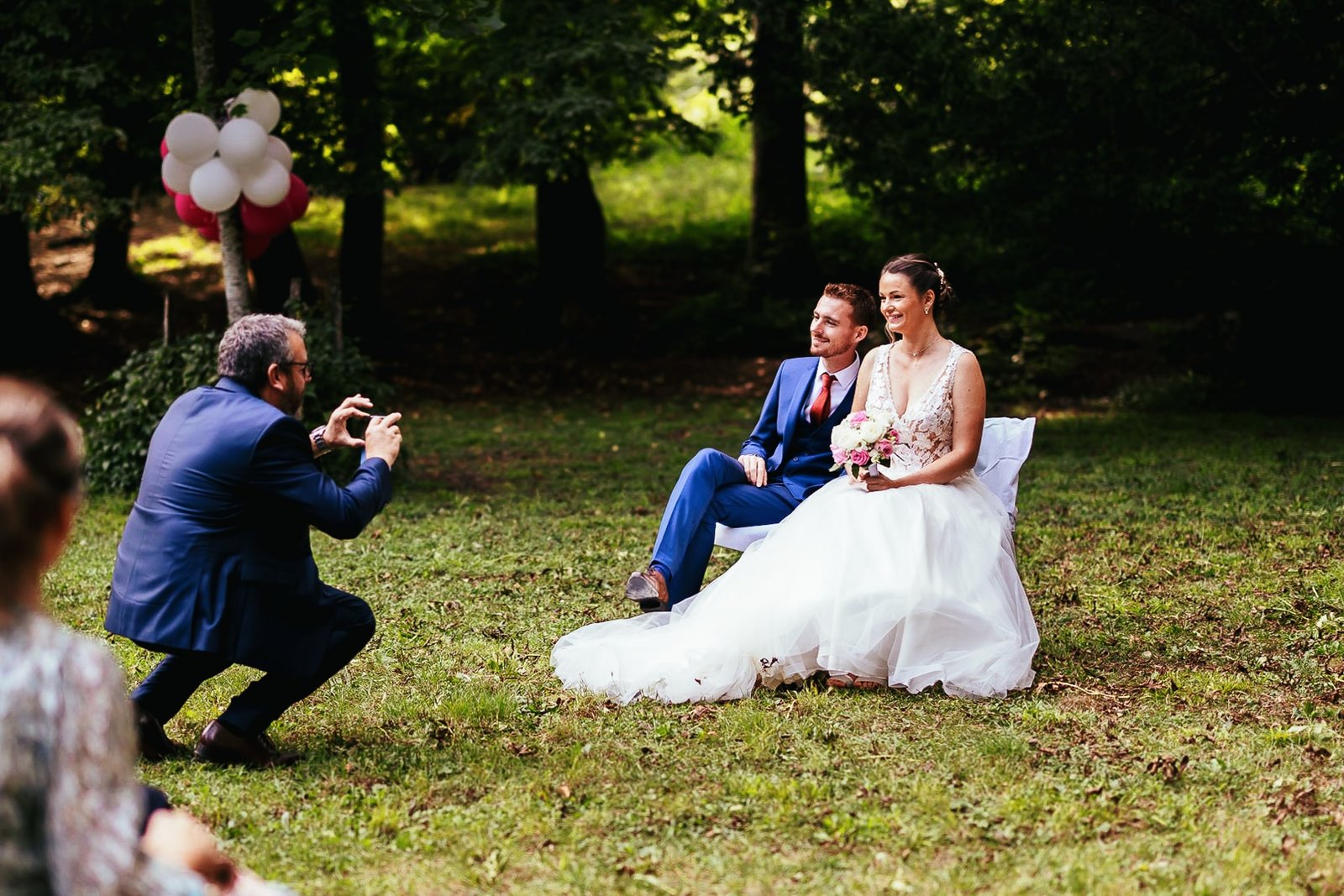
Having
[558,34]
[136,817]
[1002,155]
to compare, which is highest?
[558,34]

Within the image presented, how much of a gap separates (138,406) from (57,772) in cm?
892

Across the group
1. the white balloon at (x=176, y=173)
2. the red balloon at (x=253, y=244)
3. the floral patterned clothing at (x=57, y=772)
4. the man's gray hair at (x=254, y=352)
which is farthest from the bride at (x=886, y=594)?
the red balloon at (x=253, y=244)

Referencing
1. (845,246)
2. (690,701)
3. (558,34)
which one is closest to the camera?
(690,701)

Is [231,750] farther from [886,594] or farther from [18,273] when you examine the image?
[18,273]

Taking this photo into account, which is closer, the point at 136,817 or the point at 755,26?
the point at 136,817

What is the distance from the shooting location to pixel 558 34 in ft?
49.0

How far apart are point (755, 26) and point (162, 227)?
583 inches

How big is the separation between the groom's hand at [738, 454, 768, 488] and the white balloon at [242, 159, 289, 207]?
518 cm

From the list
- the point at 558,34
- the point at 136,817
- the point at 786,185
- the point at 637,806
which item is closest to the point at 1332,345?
the point at 786,185

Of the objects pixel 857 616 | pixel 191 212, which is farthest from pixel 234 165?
pixel 857 616

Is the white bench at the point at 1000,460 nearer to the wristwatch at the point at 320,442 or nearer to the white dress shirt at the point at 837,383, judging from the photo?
the white dress shirt at the point at 837,383

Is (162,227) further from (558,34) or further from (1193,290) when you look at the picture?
(1193,290)

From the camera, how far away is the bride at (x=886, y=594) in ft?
17.5

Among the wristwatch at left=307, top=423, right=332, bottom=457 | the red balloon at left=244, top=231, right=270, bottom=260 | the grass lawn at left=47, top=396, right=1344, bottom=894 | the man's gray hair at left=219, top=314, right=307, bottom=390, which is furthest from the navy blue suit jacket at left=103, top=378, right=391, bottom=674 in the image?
the red balloon at left=244, top=231, right=270, bottom=260
